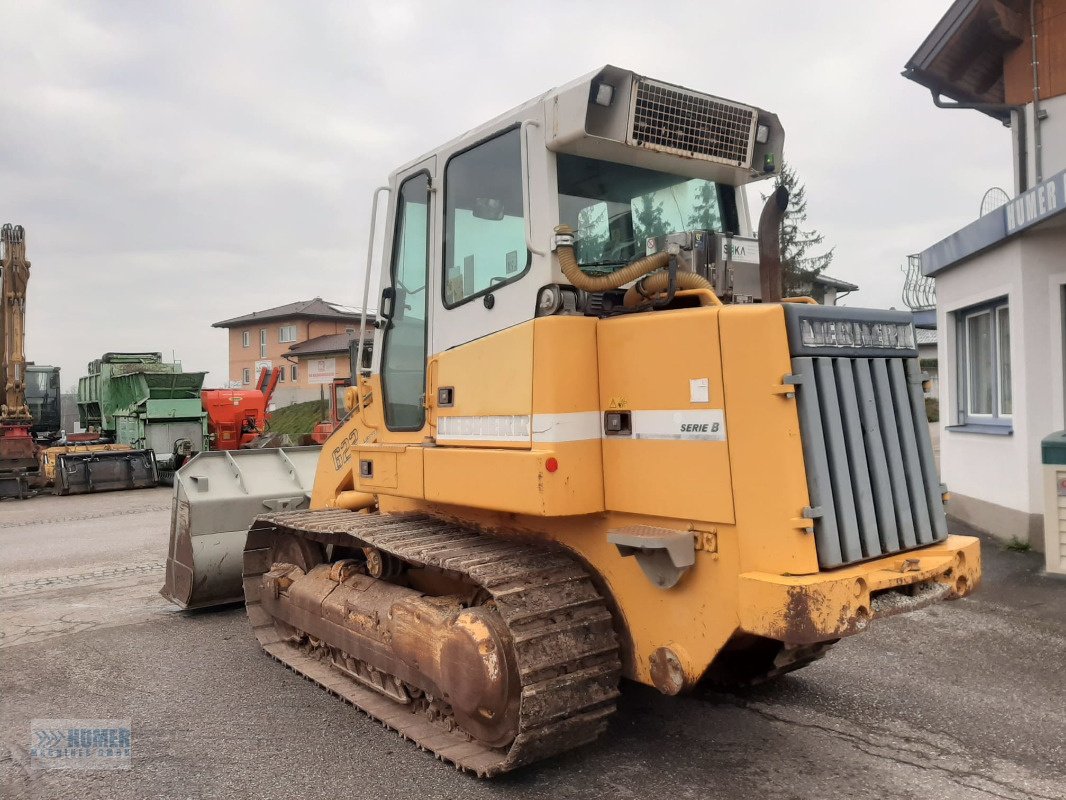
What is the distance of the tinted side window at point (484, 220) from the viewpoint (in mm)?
4230

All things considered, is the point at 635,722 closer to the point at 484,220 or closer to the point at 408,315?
the point at 408,315

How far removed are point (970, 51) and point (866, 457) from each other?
38.5ft

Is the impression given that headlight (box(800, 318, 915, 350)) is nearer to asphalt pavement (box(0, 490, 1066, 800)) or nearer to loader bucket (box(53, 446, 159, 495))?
asphalt pavement (box(0, 490, 1066, 800))

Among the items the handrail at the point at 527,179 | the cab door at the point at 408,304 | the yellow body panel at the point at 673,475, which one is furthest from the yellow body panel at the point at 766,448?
the cab door at the point at 408,304

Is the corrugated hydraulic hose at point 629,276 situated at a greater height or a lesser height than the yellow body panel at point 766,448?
greater

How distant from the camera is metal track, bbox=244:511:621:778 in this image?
3.61 m

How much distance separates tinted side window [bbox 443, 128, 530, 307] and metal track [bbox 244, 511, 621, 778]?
4.28ft

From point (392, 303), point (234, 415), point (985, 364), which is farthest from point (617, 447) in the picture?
point (234, 415)

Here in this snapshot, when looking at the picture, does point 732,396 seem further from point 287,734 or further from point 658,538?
point 287,734

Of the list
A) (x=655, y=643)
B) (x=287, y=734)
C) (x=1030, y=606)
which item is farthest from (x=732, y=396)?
(x=1030, y=606)

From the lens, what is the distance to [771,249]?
3.69m

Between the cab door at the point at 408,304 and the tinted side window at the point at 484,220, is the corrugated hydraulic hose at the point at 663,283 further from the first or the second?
the cab door at the point at 408,304

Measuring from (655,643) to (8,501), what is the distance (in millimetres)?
17608

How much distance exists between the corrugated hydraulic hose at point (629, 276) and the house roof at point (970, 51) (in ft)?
33.7
